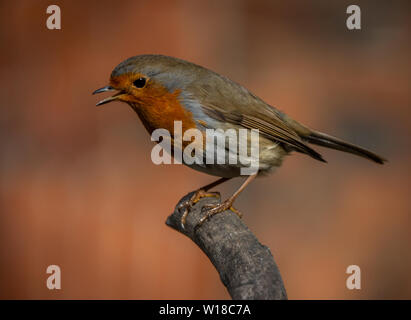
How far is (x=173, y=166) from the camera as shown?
5.05 metres

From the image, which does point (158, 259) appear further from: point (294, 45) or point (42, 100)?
point (294, 45)

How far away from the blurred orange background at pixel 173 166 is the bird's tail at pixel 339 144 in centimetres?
198

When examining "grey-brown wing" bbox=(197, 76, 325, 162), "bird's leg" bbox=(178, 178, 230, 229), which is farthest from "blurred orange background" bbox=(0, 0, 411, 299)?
"grey-brown wing" bbox=(197, 76, 325, 162)

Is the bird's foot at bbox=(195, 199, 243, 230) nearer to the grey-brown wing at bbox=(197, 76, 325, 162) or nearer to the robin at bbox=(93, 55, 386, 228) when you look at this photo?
the robin at bbox=(93, 55, 386, 228)

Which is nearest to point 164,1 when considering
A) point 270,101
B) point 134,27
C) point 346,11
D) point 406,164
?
point 134,27

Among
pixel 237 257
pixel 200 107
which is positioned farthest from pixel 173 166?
pixel 237 257

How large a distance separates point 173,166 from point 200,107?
2387 mm

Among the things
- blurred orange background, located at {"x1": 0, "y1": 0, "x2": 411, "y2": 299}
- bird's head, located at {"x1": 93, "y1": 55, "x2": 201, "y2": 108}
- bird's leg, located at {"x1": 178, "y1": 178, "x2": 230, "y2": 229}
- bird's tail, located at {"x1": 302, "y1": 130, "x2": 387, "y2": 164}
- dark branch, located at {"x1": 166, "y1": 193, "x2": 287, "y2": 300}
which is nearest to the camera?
dark branch, located at {"x1": 166, "y1": 193, "x2": 287, "y2": 300}

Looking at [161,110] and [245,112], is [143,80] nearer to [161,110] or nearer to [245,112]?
[161,110]

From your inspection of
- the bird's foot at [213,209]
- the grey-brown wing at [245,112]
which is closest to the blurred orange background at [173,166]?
the grey-brown wing at [245,112]

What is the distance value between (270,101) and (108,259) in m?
1.88

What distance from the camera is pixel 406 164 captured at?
554 cm

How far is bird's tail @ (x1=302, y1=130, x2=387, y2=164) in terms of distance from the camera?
3.05 metres

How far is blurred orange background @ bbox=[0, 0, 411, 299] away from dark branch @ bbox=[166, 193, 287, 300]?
2.34 m
